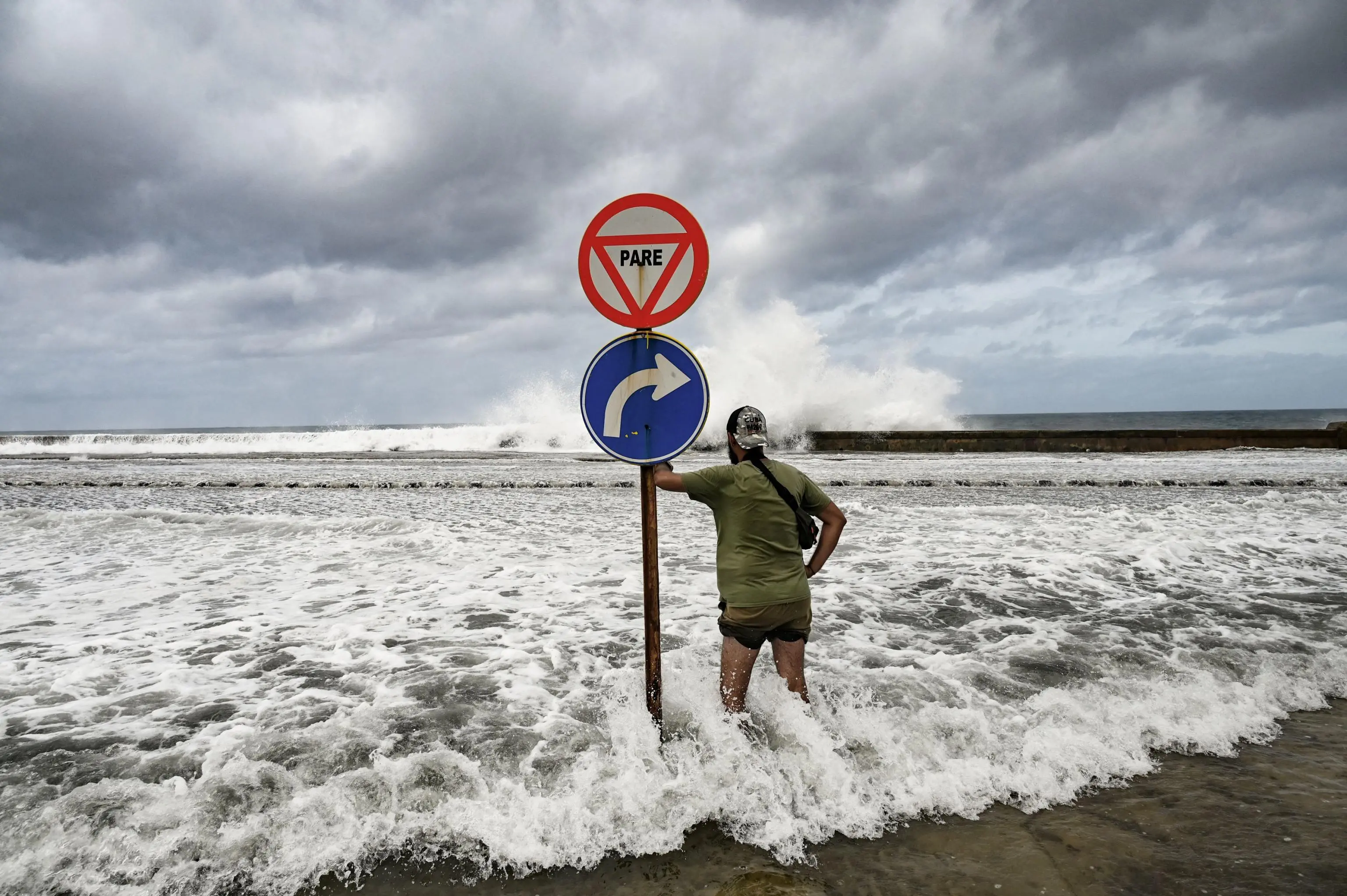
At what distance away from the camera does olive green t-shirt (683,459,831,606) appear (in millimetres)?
3379

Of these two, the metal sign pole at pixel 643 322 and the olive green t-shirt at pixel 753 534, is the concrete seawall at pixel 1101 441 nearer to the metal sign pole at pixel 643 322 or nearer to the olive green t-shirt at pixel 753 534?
the olive green t-shirt at pixel 753 534

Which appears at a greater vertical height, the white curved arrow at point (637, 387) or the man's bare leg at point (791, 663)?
the white curved arrow at point (637, 387)

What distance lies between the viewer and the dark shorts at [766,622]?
134 inches

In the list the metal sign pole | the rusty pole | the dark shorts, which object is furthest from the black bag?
the rusty pole

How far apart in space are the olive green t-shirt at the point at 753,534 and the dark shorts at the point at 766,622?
1.4 inches

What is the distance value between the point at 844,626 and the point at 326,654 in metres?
3.89

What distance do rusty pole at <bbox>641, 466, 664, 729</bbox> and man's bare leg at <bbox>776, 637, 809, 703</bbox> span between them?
0.59m

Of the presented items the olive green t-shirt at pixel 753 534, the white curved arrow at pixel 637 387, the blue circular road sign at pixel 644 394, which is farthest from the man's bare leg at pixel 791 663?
the white curved arrow at pixel 637 387

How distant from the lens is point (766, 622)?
3.41 meters

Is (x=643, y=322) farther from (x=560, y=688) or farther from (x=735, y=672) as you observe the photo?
(x=560, y=688)

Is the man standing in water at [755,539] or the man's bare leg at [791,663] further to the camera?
the man's bare leg at [791,663]

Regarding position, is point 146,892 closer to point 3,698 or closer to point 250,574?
point 3,698

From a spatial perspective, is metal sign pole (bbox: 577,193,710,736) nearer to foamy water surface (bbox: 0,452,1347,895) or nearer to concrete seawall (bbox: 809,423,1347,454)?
foamy water surface (bbox: 0,452,1347,895)

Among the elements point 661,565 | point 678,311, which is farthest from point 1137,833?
point 661,565
